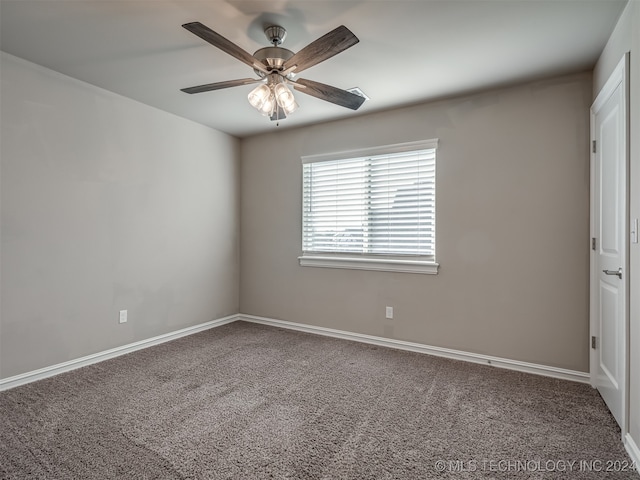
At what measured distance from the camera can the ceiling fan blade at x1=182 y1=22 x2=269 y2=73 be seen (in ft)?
5.45

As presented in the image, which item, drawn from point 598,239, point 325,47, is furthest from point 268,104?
point 598,239

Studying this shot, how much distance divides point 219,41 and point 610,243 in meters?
2.77

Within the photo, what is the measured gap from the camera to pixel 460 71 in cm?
278

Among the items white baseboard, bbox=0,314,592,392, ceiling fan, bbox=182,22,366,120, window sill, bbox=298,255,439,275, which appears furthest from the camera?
window sill, bbox=298,255,439,275

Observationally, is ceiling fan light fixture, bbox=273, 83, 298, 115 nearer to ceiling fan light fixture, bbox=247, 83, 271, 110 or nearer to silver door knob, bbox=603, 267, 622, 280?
ceiling fan light fixture, bbox=247, 83, 271, 110

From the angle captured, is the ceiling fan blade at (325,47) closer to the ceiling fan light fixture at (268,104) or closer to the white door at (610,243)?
the ceiling fan light fixture at (268,104)

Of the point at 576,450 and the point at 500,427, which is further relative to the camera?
the point at 500,427

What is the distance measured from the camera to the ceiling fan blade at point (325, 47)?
173 centimetres

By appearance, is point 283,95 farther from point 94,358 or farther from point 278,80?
point 94,358

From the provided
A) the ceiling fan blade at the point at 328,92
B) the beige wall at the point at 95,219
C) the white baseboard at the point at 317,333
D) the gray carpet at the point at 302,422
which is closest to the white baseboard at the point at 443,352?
Result: the white baseboard at the point at 317,333

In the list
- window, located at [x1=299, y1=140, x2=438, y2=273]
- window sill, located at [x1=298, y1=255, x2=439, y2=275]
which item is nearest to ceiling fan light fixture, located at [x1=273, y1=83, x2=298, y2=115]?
window, located at [x1=299, y1=140, x2=438, y2=273]

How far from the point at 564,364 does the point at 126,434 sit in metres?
3.33

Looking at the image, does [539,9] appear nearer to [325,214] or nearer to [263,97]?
→ [263,97]

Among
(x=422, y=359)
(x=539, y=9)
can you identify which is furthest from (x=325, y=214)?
(x=539, y=9)
